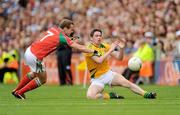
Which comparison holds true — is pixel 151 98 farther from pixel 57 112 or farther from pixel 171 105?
pixel 57 112

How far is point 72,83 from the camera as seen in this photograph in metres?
30.8

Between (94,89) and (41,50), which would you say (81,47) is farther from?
(94,89)

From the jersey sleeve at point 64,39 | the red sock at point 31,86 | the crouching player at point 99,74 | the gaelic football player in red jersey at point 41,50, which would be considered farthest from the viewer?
the crouching player at point 99,74

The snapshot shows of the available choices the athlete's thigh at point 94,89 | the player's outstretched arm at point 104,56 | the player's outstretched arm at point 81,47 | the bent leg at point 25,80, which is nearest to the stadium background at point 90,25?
the bent leg at point 25,80

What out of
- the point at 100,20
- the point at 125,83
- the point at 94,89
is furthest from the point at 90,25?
the point at 125,83

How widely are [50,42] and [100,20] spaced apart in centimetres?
1491

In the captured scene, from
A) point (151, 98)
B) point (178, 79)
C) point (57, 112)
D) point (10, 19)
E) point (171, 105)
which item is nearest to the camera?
point (57, 112)

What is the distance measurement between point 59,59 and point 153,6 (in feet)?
15.1

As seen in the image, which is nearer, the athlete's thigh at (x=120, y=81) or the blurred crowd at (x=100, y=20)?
the athlete's thigh at (x=120, y=81)

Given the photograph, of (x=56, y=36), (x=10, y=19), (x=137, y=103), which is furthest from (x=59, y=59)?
(x=137, y=103)

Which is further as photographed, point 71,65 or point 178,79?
point 71,65

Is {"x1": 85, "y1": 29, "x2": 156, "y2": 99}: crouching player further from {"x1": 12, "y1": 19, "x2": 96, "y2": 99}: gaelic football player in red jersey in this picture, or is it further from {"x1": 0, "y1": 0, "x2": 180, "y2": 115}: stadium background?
{"x1": 0, "y1": 0, "x2": 180, "y2": 115}: stadium background

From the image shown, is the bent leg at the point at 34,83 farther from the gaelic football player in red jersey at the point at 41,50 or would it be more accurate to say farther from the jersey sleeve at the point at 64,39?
the jersey sleeve at the point at 64,39

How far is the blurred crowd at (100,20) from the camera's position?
2978 cm
